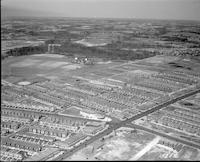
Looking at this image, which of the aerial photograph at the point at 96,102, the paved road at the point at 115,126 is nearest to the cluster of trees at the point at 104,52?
the aerial photograph at the point at 96,102

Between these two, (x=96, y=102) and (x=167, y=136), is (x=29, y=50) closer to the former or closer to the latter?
(x=96, y=102)

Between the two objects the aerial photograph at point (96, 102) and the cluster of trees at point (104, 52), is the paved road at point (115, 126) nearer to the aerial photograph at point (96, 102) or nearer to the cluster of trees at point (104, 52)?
the aerial photograph at point (96, 102)

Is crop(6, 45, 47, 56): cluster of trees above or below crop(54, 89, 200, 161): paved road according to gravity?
above

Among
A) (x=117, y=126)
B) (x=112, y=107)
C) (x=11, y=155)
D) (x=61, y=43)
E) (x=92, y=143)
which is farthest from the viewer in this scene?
(x=61, y=43)

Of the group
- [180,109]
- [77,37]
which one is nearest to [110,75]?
[180,109]

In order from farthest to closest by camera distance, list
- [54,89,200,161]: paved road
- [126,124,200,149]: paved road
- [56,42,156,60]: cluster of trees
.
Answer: [56,42,156,60]: cluster of trees, [126,124,200,149]: paved road, [54,89,200,161]: paved road

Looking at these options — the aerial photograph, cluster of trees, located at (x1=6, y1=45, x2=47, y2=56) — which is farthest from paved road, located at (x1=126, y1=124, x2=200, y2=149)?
cluster of trees, located at (x1=6, y1=45, x2=47, y2=56)

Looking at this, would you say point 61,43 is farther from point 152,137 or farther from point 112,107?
point 152,137

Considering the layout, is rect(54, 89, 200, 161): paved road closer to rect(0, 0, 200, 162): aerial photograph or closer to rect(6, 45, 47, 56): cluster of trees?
rect(0, 0, 200, 162): aerial photograph

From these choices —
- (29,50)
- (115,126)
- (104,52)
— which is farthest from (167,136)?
(29,50)
